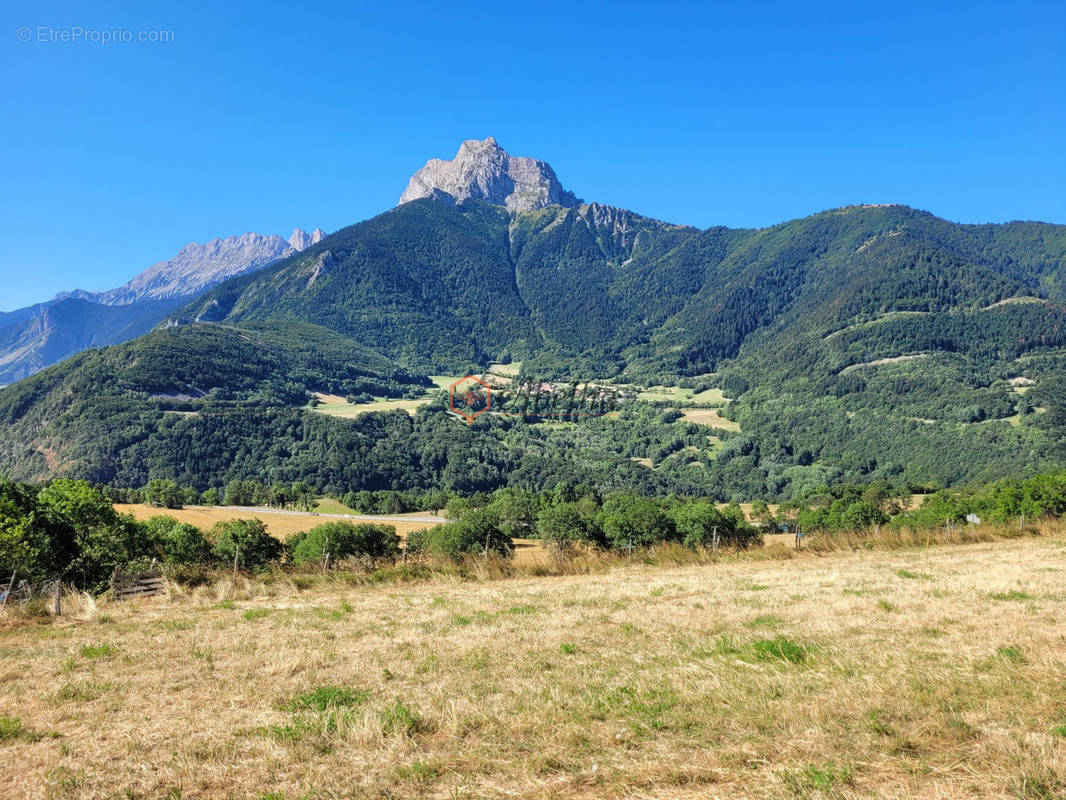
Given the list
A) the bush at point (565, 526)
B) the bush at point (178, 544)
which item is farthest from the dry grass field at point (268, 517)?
the bush at point (565, 526)

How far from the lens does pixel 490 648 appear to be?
10742 millimetres

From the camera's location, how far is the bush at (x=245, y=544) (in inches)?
2235

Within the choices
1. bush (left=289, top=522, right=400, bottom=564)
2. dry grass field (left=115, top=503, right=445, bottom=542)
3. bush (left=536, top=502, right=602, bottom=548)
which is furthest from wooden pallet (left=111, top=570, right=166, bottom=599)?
dry grass field (left=115, top=503, right=445, bottom=542)

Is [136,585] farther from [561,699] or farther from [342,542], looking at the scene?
[342,542]

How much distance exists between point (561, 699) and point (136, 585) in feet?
52.9

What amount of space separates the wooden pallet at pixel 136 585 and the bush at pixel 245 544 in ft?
129

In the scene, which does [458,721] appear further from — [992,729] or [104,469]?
[104,469]

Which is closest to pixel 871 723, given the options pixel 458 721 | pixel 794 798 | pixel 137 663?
pixel 794 798

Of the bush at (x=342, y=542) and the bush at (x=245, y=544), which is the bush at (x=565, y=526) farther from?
the bush at (x=245, y=544)

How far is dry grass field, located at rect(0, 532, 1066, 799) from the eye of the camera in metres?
5.64

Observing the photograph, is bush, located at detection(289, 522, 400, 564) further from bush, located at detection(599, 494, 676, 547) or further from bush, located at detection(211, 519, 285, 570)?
bush, located at detection(599, 494, 676, 547)

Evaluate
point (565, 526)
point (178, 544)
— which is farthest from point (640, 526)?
point (178, 544)

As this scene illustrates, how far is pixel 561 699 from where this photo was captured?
7820 millimetres

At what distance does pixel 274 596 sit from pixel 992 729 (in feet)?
56.0
